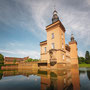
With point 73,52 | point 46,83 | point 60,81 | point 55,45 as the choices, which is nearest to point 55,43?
point 55,45

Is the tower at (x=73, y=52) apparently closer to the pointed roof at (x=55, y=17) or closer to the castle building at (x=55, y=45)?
the castle building at (x=55, y=45)

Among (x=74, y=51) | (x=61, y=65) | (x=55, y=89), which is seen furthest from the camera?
(x=74, y=51)

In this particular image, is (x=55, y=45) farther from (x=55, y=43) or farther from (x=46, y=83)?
(x=46, y=83)

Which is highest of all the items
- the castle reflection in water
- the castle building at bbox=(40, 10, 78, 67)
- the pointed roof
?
the pointed roof

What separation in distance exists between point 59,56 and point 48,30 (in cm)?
1075

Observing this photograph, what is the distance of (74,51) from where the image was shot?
38125 millimetres

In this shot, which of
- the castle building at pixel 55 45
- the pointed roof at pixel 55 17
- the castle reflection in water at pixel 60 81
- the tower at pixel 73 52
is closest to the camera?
the castle reflection in water at pixel 60 81

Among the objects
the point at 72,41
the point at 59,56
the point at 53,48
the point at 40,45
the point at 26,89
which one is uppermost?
the point at 72,41

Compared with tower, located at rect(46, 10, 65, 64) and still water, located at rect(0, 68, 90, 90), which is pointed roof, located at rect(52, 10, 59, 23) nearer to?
tower, located at rect(46, 10, 65, 64)

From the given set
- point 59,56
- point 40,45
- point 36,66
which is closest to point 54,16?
point 40,45

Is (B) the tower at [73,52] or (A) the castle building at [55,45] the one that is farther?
(B) the tower at [73,52]

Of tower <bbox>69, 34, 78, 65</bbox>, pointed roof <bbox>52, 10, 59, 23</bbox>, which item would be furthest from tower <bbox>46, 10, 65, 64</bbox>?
tower <bbox>69, 34, 78, 65</bbox>

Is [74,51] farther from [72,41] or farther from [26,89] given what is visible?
[26,89]

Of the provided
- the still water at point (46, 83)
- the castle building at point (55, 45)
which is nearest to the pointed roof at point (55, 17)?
the castle building at point (55, 45)
